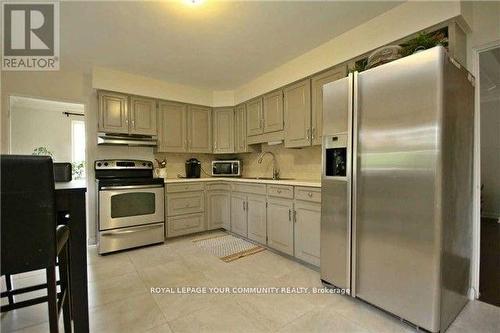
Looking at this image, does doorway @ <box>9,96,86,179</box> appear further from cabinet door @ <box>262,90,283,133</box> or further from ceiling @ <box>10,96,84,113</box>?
cabinet door @ <box>262,90,283,133</box>

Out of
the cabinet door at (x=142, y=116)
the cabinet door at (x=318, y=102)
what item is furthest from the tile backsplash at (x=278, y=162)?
the cabinet door at (x=142, y=116)

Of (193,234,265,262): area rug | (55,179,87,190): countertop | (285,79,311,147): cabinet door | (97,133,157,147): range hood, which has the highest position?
(285,79,311,147): cabinet door

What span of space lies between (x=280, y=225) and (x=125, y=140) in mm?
2432

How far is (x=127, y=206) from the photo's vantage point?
3125 mm

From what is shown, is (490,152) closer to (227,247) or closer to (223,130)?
(223,130)

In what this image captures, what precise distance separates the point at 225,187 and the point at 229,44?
2089 millimetres

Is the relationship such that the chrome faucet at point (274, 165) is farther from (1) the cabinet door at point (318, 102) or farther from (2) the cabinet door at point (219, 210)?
(1) the cabinet door at point (318, 102)

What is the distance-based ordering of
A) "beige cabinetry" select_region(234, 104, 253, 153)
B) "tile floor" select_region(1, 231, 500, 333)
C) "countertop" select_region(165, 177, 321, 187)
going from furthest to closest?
1. "beige cabinetry" select_region(234, 104, 253, 153)
2. "countertop" select_region(165, 177, 321, 187)
3. "tile floor" select_region(1, 231, 500, 333)

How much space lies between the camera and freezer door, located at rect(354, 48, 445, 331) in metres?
1.46

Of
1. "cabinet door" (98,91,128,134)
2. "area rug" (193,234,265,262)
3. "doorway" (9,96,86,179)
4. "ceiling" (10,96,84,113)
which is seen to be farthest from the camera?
"doorway" (9,96,86,179)

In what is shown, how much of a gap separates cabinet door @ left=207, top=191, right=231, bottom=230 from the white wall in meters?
3.94

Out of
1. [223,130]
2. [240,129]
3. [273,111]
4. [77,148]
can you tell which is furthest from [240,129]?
[77,148]

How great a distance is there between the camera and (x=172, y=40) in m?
2.57

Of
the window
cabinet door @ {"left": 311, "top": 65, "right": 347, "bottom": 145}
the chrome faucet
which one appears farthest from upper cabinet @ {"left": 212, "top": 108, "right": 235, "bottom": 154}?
the window
